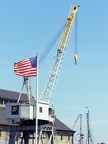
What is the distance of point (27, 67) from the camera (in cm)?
5484

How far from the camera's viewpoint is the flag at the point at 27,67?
176 ft

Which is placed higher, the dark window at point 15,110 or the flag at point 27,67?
the flag at point 27,67

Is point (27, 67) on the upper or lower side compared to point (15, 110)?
upper

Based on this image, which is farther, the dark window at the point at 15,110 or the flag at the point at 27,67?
the dark window at the point at 15,110

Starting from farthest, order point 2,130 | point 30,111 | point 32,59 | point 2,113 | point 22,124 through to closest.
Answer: point 2,113 < point 2,130 < point 22,124 < point 30,111 < point 32,59

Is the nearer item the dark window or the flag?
the flag

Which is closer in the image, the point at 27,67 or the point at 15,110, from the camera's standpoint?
the point at 27,67

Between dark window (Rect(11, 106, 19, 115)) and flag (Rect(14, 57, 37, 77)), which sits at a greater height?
flag (Rect(14, 57, 37, 77))

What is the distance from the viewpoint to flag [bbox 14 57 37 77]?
5350cm

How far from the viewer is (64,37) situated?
376 feet

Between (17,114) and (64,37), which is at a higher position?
(64,37)

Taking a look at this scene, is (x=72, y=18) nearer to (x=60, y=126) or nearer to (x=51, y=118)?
(x=60, y=126)

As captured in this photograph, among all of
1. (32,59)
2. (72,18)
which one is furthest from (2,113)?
(32,59)

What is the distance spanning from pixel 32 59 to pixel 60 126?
70.2 m
